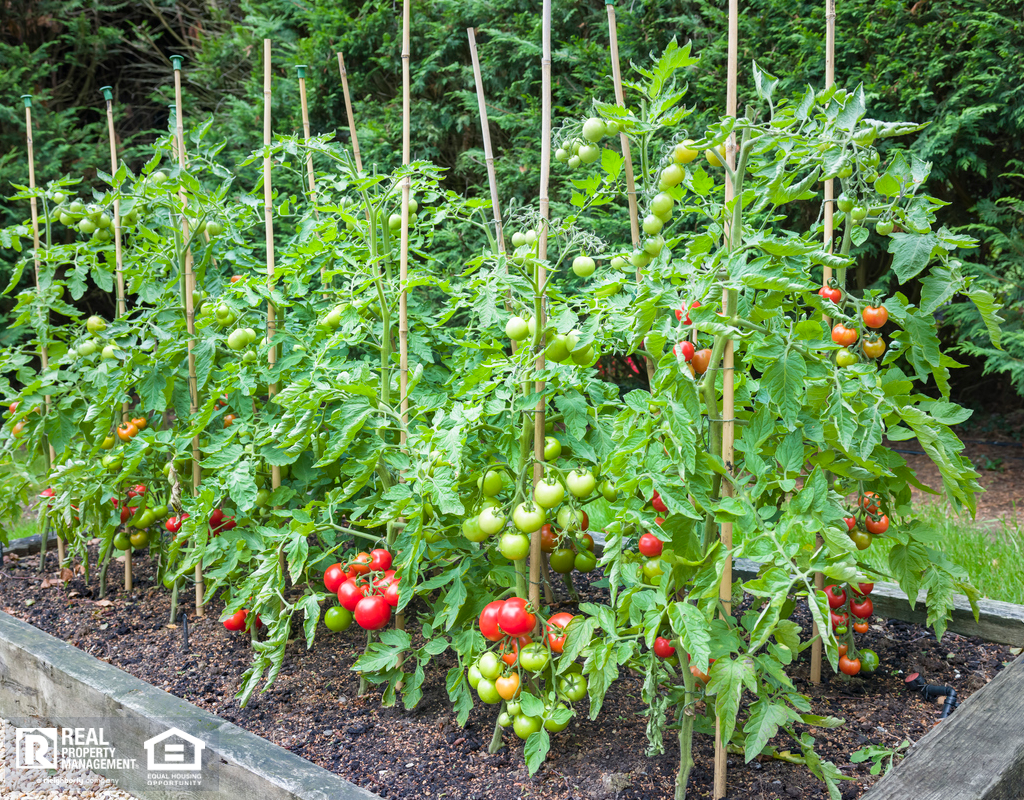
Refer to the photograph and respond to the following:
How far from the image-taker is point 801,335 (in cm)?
140

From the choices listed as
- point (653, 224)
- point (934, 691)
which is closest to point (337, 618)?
point (653, 224)

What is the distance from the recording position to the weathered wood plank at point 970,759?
135 centimetres

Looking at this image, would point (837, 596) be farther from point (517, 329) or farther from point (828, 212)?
point (517, 329)

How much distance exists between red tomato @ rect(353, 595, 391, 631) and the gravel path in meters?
0.86

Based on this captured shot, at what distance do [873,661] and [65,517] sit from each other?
96.2 inches

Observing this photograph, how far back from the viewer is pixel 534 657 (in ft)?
4.91

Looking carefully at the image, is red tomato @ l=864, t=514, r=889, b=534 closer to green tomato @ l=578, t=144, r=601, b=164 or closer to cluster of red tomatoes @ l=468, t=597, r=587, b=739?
cluster of red tomatoes @ l=468, t=597, r=587, b=739

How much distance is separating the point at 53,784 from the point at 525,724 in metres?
1.41

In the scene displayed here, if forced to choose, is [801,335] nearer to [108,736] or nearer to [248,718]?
[248,718]

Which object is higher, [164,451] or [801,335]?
[801,335]

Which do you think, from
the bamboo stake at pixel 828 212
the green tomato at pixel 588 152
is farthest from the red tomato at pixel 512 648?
the green tomato at pixel 588 152

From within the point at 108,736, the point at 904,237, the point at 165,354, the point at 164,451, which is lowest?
the point at 108,736

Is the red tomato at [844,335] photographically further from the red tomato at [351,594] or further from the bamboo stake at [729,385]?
the red tomato at [351,594]

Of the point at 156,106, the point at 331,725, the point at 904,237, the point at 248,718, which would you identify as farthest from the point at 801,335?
the point at 156,106
